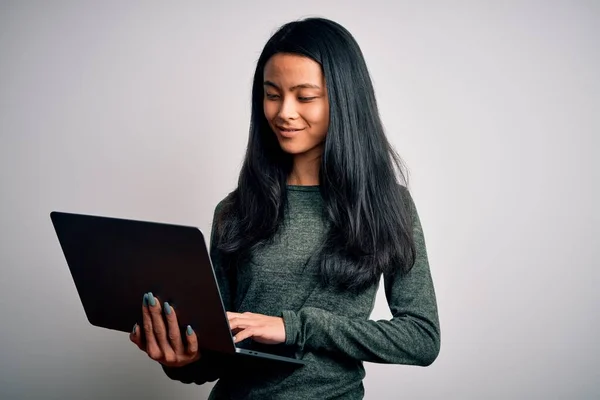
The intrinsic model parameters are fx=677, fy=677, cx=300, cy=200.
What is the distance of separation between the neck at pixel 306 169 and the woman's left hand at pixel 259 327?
1.10 feet

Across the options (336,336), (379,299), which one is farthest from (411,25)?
(336,336)

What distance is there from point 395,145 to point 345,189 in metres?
0.84

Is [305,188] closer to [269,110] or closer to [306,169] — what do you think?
[306,169]

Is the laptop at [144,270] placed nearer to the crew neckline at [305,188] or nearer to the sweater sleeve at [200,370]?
the sweater sleeve at [200,370]

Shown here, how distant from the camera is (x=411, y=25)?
2043 mm

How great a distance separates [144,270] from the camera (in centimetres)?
104

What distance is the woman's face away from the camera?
4.01 feet

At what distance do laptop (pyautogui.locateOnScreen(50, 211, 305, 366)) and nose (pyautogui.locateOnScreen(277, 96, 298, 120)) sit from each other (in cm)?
36

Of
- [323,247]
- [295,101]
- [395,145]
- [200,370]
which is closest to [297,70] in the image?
[295,101]

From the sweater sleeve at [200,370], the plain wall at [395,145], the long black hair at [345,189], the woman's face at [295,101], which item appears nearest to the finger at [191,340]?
the sweater sleeve at [200,370]

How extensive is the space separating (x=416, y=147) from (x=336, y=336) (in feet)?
3.44

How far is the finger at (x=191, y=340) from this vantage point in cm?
109

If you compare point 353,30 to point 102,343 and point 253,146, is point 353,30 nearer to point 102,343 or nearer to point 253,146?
point 253,146

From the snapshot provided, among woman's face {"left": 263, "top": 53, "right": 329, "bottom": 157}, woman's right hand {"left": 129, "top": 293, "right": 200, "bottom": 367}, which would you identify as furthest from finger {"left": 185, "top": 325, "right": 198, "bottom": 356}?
woman's face {"left": 263, "top": 53, "right": 329, "bottom": 157}
